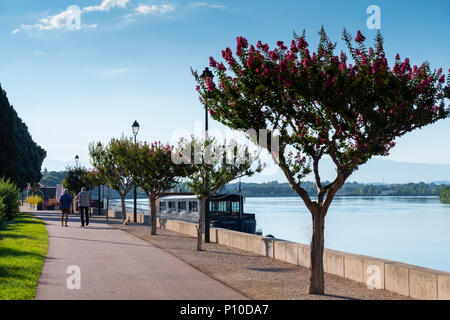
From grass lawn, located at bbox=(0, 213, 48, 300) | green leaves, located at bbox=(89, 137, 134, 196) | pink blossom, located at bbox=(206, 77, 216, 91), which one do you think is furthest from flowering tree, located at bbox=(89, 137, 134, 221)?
pink blossom, located at bbox=(206, 77, 216, 91)

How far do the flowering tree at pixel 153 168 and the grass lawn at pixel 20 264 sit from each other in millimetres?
5236

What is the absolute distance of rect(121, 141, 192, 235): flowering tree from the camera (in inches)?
867

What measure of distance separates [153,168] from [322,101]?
566 inches

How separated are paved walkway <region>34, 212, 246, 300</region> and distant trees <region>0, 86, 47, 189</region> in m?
19.8

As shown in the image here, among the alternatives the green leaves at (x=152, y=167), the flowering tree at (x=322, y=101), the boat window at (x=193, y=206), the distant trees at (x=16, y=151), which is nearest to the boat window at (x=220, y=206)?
the boat window at (x=193, y=206)

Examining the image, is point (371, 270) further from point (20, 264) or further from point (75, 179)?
point (75, 179)

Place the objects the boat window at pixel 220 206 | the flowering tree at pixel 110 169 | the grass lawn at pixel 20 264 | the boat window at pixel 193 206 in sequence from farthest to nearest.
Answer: the boat window at pixel 220 206, the boat window at pixel 193 206, the flowering tree at pixel 110 169, the grass lawn at pixel 20 264

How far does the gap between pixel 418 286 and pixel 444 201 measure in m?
170

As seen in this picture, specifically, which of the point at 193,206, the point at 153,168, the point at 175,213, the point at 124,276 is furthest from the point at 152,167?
the point at 175,213

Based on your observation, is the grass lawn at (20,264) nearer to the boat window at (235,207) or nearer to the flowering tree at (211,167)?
the flowering tree at (211,167)

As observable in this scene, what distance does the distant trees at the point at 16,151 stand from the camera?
38969 millimetres

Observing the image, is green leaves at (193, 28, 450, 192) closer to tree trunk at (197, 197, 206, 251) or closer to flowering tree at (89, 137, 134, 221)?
tree trunk at (197, 197, 206, 251)
